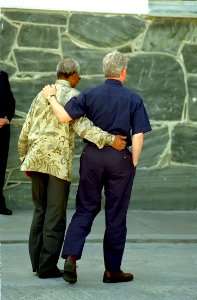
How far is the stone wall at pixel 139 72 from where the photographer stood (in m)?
10.1

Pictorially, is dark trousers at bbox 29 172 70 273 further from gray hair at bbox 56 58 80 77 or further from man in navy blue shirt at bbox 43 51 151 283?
gray hair at bbox 56 58 80 77

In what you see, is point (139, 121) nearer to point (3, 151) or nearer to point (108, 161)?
point (108, 161)

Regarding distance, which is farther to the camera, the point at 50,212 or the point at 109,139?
the point at 50,212

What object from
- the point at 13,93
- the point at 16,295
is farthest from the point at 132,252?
the point at 13,93

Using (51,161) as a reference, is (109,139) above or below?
above

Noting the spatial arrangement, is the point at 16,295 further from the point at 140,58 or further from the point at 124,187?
the point at 140,58

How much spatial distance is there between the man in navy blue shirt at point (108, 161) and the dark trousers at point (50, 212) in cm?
12

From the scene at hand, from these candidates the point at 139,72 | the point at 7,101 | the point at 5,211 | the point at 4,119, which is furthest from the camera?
the point at 139,72

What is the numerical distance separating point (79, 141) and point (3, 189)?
1.03 meters

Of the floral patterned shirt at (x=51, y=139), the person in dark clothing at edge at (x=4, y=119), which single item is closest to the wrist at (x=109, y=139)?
the floral patterned shirt at (x=51, y=139)

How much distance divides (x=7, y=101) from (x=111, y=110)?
338 cm

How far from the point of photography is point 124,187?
6.55 metres

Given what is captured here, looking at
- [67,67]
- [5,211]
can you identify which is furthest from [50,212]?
[5,211]

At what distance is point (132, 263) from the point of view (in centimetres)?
750
